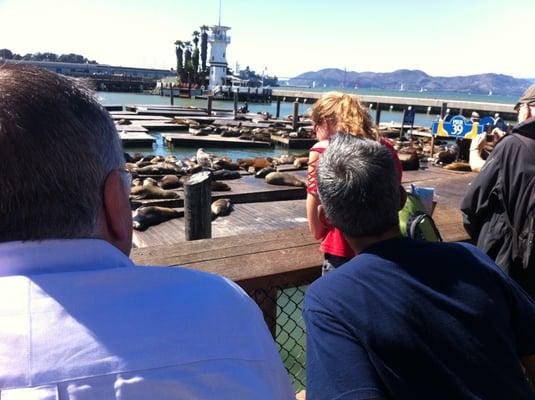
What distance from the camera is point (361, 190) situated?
1.48 m

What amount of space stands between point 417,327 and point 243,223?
250 inches

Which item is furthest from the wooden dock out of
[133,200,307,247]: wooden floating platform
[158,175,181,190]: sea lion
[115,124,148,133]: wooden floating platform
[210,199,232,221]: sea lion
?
[115,124,148,133]: wooden floating platform

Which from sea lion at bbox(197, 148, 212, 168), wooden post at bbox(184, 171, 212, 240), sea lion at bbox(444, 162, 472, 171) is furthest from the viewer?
sea lion at bbox(197, 148, 212, 168)

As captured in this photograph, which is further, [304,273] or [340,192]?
[304,273]

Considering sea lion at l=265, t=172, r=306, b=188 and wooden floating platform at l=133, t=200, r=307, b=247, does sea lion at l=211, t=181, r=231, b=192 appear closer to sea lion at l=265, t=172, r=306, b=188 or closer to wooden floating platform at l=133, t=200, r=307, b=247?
wooden floating platform at l=133, t=200, r=307, b=247

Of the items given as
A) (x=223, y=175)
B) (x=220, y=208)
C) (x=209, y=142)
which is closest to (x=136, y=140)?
(x=209, y=142)

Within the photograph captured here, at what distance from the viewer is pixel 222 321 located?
0.81m

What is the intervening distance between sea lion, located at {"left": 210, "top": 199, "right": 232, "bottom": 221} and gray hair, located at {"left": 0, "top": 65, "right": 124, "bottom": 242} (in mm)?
6928

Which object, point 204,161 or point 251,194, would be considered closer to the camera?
point 251,194

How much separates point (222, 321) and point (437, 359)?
26.3 inches

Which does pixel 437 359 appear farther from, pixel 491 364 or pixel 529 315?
pixel 529 315

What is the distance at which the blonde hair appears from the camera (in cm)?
244

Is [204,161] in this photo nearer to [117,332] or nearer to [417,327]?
[417,327]

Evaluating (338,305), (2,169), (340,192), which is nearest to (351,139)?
(340,192)
